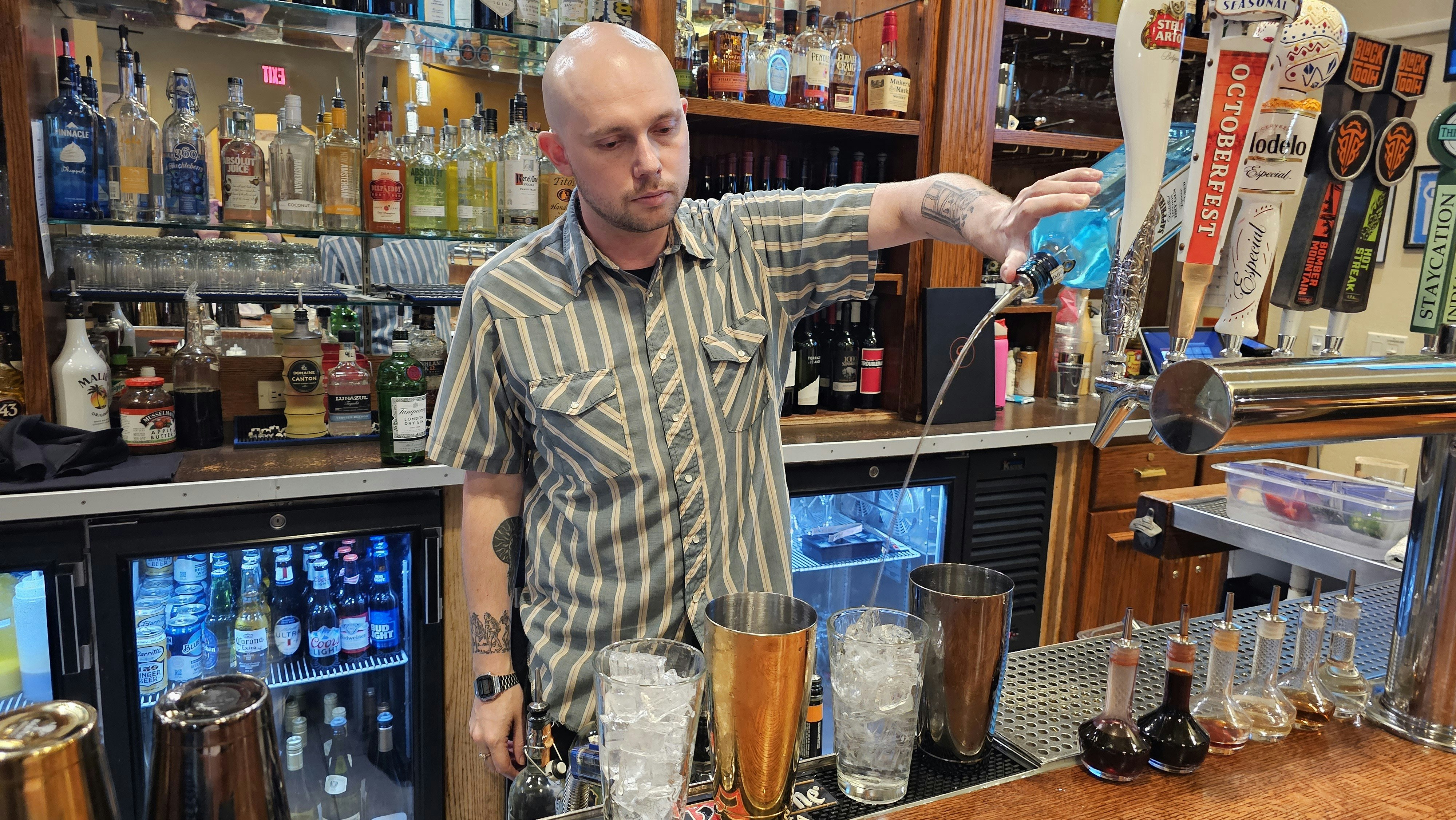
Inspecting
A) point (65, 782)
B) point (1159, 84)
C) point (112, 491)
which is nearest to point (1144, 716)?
point (1159, 84)

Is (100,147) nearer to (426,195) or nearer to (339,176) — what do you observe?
(339,176)

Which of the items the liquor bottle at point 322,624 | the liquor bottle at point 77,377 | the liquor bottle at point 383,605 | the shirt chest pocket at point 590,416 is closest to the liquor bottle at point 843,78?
the shirt chest pocket at point 590,416

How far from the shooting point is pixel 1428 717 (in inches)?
35.6

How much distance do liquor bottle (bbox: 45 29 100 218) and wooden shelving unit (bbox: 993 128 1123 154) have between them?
7.67 feet

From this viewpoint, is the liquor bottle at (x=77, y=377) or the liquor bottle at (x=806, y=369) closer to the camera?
the liquor bottle at (x=77, y=377)

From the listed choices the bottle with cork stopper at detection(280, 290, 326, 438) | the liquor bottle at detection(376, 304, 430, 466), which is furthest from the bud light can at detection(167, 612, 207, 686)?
the liquor bottle at detection(376, 304, 430, 466)

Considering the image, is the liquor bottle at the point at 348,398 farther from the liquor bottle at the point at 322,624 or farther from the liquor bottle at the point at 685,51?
the liquor bottle at the point at 685,51

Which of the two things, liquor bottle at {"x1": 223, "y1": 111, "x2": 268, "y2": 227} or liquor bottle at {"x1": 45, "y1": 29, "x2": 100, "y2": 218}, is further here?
liquor bottle at {"x1": 223, "y1": 111, "x2": 268, "y2": 227}

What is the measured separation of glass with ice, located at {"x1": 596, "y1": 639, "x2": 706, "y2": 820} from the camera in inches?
26.3

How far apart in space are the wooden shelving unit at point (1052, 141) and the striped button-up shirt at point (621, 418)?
1602 millimetres

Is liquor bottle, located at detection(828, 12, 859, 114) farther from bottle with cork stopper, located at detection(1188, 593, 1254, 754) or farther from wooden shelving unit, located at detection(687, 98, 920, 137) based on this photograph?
bottle with cork stopper, located at detection(1188, 593, 1254, 754)

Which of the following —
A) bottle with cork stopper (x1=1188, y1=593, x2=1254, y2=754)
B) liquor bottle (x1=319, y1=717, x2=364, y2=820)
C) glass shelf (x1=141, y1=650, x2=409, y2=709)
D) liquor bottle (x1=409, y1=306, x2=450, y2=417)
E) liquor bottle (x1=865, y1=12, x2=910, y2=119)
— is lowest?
liquor bottle (x1=319, y1=717, x2=364, y2=820)

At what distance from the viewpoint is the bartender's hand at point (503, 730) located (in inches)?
56.9

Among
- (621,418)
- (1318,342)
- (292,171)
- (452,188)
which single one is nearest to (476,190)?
(452,188)
